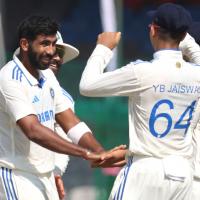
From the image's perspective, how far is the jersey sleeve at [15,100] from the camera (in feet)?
18.0

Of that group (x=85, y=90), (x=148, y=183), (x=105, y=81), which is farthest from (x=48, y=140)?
(x=148, y=183)

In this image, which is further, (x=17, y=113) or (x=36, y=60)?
(x=36, y=60)

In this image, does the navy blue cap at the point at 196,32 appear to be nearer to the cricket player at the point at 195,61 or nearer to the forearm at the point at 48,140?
the cricket player at the point at 195,61

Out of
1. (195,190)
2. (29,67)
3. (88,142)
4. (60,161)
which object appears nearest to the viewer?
(29,67)

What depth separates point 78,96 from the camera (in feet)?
32.2

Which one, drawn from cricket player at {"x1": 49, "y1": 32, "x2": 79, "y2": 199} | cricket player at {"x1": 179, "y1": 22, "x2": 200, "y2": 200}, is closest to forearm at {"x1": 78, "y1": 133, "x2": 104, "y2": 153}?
cricket player at {"x1": 49, "y1": 32, "x2": 79, "y2": 199}

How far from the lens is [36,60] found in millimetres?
5656

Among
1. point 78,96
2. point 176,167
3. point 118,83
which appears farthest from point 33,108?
point 78,96

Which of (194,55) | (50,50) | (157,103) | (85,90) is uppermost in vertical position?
(50,50)

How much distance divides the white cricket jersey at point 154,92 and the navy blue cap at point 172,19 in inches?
6.0

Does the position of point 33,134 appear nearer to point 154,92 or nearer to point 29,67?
point 29,67

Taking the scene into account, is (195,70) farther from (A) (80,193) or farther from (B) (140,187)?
(A) (80,193)

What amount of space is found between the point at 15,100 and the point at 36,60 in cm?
31

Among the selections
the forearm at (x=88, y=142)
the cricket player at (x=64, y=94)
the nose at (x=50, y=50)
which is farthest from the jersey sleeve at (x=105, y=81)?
the cricket player at (x=64, y=94)
